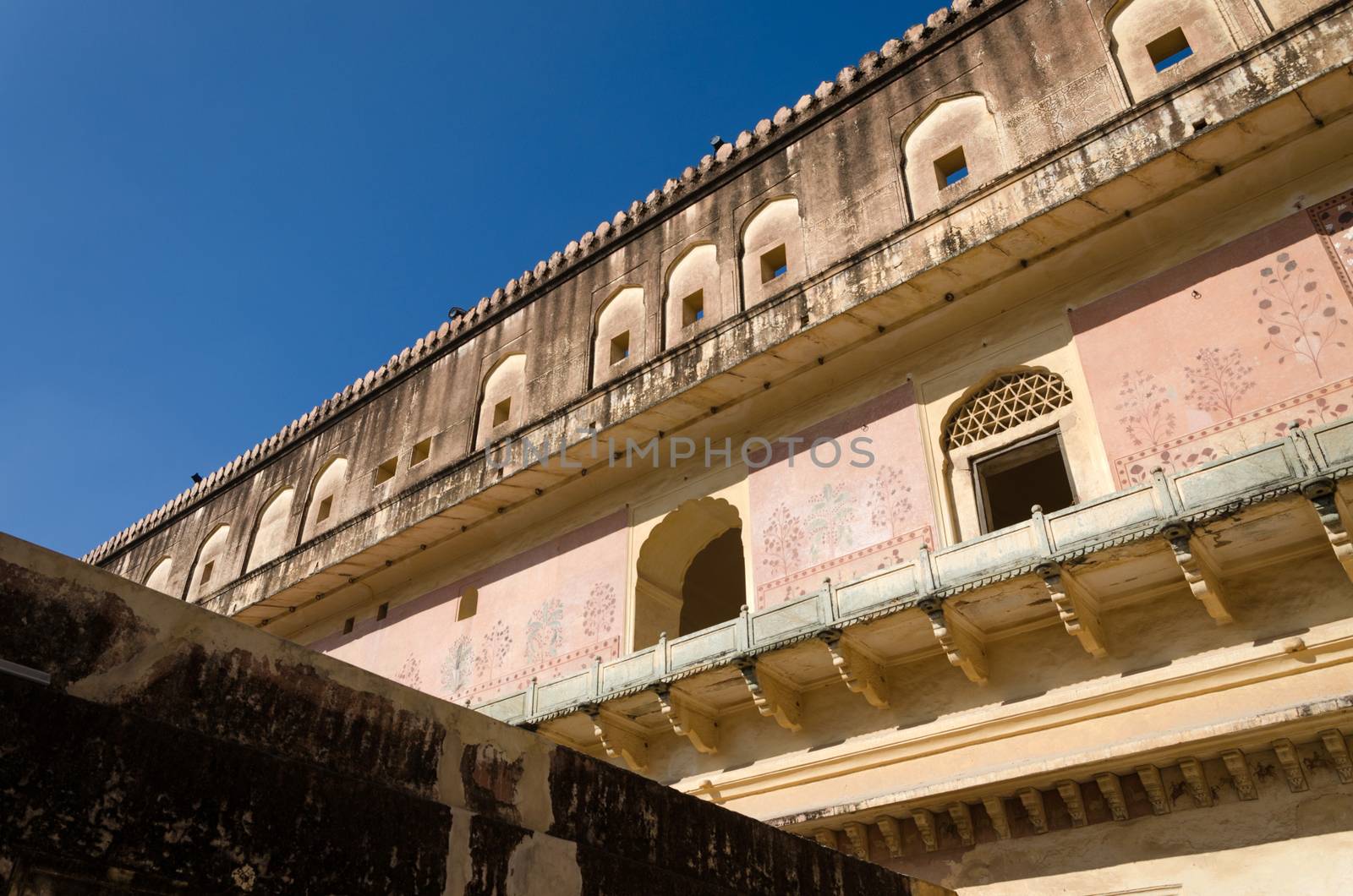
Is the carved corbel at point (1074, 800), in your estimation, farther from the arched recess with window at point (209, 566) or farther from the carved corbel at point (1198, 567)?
the arched recess with window at point (209, 566)

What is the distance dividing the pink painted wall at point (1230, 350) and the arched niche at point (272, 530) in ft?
34.6

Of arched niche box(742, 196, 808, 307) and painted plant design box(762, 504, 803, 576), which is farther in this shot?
arched niche box(742, 196, 808, 307)

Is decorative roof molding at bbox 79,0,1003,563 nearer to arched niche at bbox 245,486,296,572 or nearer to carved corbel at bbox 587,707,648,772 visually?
arched niche at bbox 245,486,296,572

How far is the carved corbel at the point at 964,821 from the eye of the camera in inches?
256

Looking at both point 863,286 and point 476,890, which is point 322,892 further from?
point 863,286

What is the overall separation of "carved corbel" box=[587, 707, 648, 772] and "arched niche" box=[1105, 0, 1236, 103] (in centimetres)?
628

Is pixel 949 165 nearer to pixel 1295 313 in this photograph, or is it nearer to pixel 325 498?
pixel 1295 313

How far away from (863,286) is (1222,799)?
4.47 metres

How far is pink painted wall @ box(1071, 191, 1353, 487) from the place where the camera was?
6371 millimetres

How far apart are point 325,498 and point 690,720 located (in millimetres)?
7428

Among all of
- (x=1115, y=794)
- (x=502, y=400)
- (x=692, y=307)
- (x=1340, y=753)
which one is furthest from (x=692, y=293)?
(x=1340, y=753)

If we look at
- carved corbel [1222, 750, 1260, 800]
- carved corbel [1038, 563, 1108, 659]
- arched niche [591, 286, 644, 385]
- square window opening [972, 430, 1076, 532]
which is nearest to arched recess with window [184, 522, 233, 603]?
arched niche [591, 286, 644, 385]

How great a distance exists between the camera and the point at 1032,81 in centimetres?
826

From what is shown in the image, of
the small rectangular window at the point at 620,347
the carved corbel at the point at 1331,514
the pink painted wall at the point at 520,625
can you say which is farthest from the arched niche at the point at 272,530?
the carved corbel at the point at 1331,514
